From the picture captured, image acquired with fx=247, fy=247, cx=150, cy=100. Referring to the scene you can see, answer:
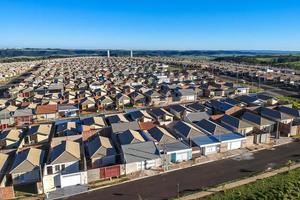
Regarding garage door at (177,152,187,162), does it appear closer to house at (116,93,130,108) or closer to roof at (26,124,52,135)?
roof at (26,124,52,135)

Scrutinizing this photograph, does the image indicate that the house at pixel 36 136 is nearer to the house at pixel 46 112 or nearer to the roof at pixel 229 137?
the house at pixel 46 112

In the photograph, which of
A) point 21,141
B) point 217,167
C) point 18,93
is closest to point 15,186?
point 21,141

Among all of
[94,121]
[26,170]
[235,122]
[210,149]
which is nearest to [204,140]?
[210,149]

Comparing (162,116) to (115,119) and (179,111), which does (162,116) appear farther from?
(115,119)

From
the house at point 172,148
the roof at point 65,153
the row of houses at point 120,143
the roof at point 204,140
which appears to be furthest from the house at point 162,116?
the roof at point 65,153

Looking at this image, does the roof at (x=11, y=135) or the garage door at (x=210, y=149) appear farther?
the roof at (x=11, y=135)

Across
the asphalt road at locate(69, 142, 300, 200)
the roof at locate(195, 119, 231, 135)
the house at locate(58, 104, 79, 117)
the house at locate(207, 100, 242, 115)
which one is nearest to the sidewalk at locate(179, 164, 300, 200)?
the asphalt road at locate(69, 142, 300, 200)
